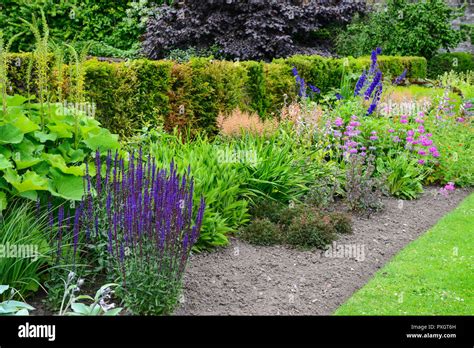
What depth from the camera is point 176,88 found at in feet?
28.9

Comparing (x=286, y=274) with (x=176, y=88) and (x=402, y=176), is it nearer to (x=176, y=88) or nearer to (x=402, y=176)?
(x=402, y=176)

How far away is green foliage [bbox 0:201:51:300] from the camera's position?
14.7 ft

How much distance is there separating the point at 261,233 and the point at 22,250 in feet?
7.83

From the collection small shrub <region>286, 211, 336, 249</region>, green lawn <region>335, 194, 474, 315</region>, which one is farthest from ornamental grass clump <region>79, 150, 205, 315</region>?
small shrub <region>286, 211, 336, 249</region>

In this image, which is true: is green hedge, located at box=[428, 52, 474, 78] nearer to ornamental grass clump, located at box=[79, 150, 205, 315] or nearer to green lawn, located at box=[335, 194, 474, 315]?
green lawn, located at box=[335, 194, 474, 315]

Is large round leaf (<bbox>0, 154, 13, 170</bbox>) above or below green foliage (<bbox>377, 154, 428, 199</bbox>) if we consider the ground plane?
above

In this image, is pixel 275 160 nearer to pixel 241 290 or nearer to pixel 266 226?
pixel 266 226

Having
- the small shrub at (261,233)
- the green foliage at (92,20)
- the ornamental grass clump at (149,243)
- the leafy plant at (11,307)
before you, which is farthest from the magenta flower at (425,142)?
the green foliage at (92,20)

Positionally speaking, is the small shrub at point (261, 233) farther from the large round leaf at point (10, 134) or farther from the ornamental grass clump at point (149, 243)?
the large round leaf at point (10, 134)

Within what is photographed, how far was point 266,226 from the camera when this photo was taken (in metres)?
6.29

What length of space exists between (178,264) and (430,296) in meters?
2.08

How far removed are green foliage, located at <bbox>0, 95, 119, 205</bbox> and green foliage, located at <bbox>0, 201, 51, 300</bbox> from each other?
7.9 inches

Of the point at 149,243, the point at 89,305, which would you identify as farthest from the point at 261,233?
the point at 89,305

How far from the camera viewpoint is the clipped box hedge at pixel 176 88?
25.4 ft
